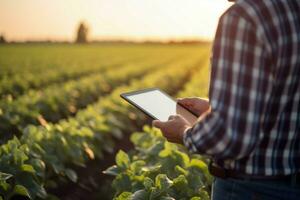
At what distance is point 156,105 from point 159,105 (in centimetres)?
2

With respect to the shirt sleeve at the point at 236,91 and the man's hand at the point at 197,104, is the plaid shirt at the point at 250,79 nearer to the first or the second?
the shirt sleeve at the point at 236,91

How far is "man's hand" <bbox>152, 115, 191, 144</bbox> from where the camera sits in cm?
222

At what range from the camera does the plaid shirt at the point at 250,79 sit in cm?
188

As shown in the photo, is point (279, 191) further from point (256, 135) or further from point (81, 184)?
point (81, 184)

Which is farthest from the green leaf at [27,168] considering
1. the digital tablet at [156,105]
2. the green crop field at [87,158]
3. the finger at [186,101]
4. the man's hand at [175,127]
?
the man's hand at [175,127]

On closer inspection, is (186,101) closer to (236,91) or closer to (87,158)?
(236,91)

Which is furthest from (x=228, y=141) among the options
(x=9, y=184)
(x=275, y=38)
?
(x=9, y=184)

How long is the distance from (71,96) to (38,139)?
19.9 ft

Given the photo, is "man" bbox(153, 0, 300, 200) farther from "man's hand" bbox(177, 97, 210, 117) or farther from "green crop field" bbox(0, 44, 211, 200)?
"green crop field" bbox(0, 44, 211, 200)

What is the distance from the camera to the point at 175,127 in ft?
7.32

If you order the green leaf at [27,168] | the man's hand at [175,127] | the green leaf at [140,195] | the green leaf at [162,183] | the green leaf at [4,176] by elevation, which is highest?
the man's hand at [175,127]

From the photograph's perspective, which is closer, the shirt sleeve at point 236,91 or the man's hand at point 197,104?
the shirt sleeve at point 236,91

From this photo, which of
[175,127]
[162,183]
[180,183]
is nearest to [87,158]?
[180,183]

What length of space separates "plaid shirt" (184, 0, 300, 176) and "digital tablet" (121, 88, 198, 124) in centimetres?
52
